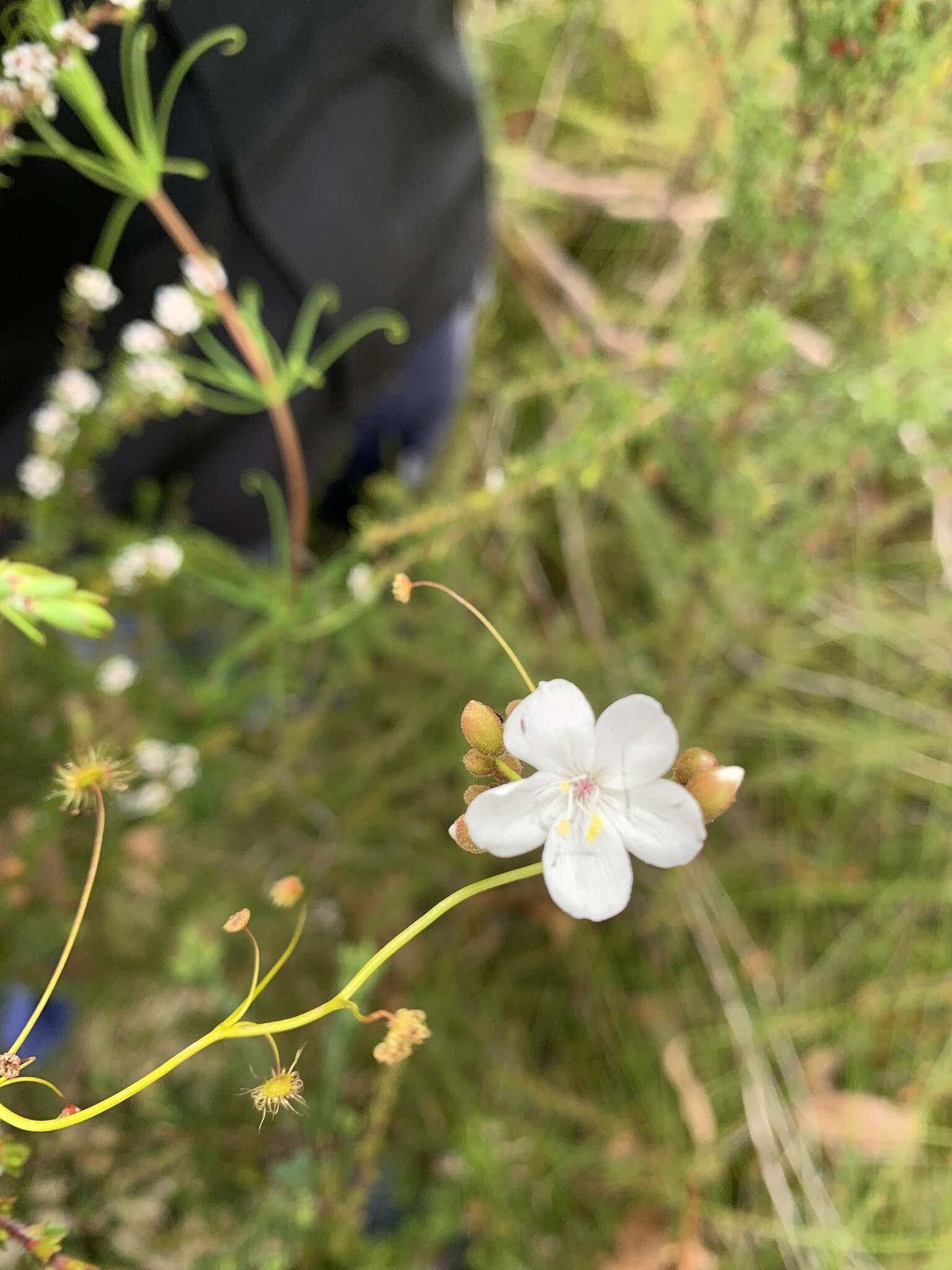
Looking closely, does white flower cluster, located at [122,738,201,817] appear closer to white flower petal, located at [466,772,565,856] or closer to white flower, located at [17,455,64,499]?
white flower, located at [17,455,64,499]

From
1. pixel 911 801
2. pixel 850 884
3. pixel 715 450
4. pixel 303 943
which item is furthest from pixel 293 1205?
pixel 911 801

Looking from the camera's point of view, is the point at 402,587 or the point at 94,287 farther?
the point at 94,287

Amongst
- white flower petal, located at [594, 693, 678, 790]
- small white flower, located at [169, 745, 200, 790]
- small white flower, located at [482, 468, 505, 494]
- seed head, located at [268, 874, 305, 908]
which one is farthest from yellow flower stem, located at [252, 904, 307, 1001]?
small white flower, located at [169, 745, 200, 790]

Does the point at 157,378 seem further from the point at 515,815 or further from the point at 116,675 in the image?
the point at 515,815

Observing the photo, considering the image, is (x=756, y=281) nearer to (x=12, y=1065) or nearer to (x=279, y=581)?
(x=279, y=581)

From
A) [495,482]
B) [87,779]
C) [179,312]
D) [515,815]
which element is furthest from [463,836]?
[179,312]
